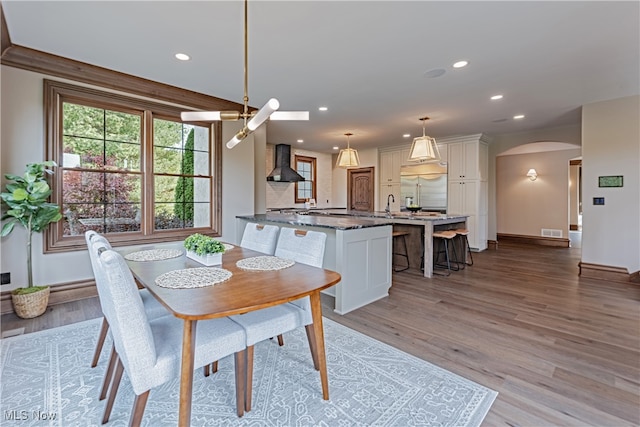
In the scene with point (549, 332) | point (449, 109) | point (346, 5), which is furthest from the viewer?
point (449, 109)

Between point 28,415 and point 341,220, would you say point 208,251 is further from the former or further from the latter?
point 341,220

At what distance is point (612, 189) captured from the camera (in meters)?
4.23

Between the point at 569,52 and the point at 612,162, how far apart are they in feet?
8.01

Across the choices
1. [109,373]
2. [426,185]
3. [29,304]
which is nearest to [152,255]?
[109,373]

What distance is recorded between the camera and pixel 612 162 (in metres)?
4.22

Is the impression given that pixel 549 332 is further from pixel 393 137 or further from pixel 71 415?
pixel 393 137

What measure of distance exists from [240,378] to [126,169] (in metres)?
3.20

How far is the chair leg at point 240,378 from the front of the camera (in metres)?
1.58

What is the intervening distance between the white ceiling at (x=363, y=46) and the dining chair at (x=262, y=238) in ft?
5.47

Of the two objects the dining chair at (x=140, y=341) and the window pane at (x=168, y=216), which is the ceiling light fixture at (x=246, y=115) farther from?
the window pane at (x=168, y=216)

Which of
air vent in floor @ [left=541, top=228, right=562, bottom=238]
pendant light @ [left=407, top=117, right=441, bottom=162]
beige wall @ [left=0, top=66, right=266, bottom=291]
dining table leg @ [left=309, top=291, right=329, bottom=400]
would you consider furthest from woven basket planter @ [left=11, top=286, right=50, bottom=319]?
air vent in floor @ [left=541, top=228, right=562, bottom=238]

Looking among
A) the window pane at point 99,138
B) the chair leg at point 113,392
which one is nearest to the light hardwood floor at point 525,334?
the window pane at point 99,138

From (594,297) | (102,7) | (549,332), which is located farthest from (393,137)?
(102,7)

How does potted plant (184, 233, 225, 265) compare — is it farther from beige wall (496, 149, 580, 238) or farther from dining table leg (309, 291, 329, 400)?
beige wall (496, 149, 580, 238)
